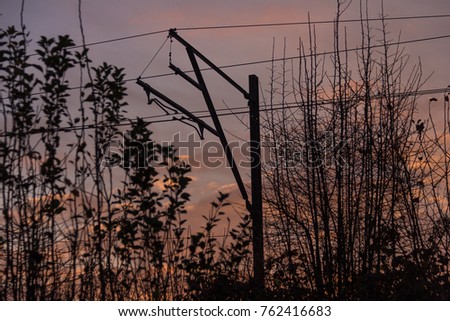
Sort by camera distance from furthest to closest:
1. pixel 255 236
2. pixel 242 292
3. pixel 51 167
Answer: pixel 255 236 → pixel 242 292 → pixel 51 167

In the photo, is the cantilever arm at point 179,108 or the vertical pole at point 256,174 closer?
the vertical pole at point 256,174

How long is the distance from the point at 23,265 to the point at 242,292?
2.73 meters

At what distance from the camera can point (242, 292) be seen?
6934 millimetres

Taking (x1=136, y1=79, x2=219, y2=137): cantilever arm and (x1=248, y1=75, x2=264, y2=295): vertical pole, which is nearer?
(x1=248, y1=75, x2=264, y2=295): vertical pole

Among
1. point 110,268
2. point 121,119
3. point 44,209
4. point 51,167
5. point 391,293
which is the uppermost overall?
point 121,119

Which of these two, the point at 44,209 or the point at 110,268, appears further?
the point at 110,268

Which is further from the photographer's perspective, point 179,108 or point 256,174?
point 256,174

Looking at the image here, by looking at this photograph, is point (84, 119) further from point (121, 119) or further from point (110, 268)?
point (110, 268)

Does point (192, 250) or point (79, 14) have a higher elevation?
point (79, 14)

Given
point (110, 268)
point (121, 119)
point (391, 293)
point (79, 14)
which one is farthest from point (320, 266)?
point (79, 14)

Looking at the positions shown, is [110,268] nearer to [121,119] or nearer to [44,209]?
[44,209]

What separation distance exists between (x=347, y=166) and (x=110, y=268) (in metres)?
3.17

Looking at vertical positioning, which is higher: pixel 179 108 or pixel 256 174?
pixel 179 108

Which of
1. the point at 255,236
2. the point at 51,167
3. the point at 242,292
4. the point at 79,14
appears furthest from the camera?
the point at 255,236
